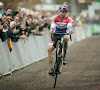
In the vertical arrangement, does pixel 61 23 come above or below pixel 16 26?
above

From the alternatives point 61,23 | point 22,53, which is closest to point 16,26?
point 22,53

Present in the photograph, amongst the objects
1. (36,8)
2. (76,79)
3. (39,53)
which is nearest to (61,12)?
(76,79)

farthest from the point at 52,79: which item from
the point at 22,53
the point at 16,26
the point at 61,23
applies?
the point at 16,26

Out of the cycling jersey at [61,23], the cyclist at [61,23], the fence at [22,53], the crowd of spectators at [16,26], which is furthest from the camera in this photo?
the crowd of spectators at [16,26]

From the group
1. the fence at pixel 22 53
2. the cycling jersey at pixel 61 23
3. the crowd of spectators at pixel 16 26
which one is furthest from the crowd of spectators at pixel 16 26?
the cycling jersey at pixel 61 23

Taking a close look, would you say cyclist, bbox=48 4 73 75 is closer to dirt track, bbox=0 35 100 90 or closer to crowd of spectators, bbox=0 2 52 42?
dirt track, bbox=0 35 100 90

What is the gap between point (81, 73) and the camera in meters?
11.7

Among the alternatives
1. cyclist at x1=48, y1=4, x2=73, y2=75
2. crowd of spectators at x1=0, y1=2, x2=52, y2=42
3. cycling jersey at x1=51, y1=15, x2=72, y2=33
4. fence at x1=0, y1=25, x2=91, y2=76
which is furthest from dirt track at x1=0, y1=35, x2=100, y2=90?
cycling jersey at x1=51, y1=15, x2=72, y2=33

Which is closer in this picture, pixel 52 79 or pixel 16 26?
pixel 52 79

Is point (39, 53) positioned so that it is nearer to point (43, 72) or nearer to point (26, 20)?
point (26, 20)

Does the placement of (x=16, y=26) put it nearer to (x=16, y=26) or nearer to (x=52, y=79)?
(x=16, y=26)

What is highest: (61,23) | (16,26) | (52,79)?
(61,23)

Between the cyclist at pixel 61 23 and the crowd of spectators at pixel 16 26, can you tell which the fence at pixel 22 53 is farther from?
the cyclist at pixel 61 23

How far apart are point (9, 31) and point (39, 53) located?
4.61 metres
